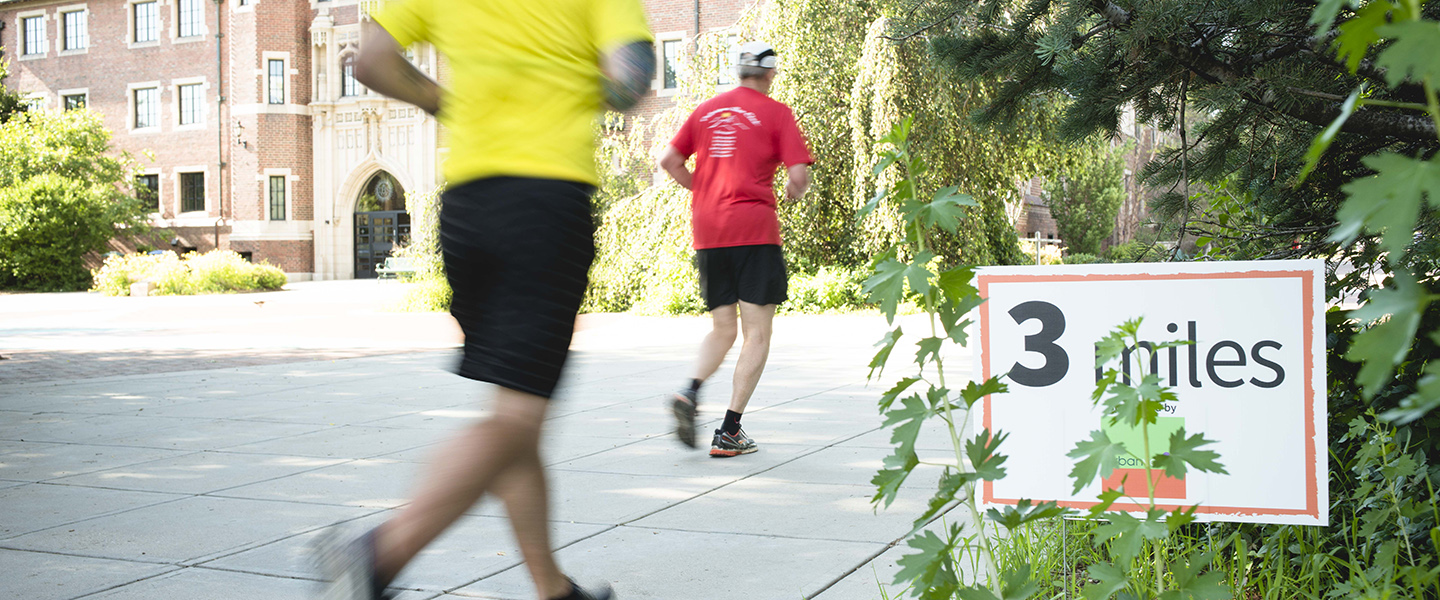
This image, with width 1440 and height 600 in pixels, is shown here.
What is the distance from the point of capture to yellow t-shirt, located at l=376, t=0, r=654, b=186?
2148 millimetres

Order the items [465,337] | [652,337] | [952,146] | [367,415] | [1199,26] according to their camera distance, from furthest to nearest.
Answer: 1. [952,146]
2. [652,337]
3. [367,415]
4. [1199,26]
5. [465,337]

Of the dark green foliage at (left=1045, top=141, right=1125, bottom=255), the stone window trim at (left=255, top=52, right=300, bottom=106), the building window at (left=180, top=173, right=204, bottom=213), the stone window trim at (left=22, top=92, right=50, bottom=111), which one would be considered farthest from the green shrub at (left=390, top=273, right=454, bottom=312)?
the stone window trim at (left=22, top=92, right=50, bottom=111)

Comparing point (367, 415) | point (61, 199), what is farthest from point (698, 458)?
point (61, 199)

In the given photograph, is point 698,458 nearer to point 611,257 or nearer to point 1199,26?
point 1199,26

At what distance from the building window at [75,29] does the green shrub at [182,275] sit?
15184mm

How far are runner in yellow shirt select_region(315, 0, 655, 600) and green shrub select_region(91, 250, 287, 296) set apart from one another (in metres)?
26.7

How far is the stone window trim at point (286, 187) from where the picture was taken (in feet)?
118

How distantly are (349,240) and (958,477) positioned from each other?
3743 centimetres

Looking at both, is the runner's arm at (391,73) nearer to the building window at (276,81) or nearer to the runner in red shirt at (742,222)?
the runner in red shirt at (742,222)

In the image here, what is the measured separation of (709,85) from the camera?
54.5ft

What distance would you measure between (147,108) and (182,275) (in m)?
15.7

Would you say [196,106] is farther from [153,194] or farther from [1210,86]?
[1210,86]

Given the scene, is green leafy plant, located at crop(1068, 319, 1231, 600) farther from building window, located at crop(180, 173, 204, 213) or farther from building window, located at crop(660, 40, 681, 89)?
building window, located at crop(180, 173, 204, 213)

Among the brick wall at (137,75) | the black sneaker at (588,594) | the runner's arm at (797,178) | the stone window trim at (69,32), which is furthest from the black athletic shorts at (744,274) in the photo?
the stone window trim at (69,32)
